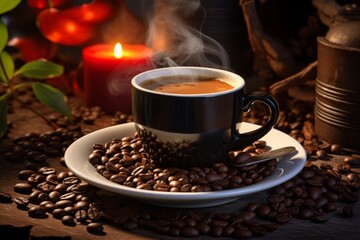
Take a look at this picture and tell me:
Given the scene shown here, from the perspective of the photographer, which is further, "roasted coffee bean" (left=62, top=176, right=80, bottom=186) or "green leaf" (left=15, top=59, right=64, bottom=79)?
"green leaf" (left=15, top=59, right=64, bottom=79)

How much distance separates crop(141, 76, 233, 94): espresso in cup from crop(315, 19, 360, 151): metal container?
12.0 inches

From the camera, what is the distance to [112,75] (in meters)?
1.73

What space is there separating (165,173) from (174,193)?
0.36ft

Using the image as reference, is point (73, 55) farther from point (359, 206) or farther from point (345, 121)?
point (359, 206)

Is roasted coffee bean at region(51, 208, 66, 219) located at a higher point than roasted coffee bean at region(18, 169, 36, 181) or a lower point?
higher

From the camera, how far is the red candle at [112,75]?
172 centimetres

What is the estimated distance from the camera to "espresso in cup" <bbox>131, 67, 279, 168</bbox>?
116cm

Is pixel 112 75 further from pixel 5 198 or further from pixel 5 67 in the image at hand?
pixel 5 198

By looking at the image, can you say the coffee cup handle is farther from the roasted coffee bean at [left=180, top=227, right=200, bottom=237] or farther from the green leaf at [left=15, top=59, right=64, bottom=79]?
the green leaf at [left=15, top=59, right=64, bottom=79]

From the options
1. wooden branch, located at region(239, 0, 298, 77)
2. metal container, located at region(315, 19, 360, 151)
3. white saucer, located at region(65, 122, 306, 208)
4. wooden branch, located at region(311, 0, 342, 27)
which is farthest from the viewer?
wooden branch, located at region(239, 0, 298, 77)

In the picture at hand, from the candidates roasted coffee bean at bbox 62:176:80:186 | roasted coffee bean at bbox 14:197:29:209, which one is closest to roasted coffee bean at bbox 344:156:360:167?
roasted coffee bean at bbox 62:176:80:186

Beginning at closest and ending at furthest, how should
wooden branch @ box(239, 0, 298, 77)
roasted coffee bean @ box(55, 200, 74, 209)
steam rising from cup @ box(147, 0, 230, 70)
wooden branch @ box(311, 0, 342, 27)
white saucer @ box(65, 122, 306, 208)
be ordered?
white saucer @ box(65, 122, 306, 208)
roasted coffee bean @ box(55, 200, 74, 209)
wooden branch @ box(311, 0, 342, 27)
wooden branch @ box(239, 0, 298, 77)
steam rising from cup @ box(147, 0, 230, 70)

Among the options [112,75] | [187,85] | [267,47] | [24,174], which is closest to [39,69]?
[112,75]

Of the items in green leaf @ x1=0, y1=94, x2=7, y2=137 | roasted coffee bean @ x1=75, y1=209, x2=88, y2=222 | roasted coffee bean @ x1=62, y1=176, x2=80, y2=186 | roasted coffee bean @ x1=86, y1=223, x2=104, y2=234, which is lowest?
roasted coffee bean @ x1=62, y1=176, x2=80, y2=186
